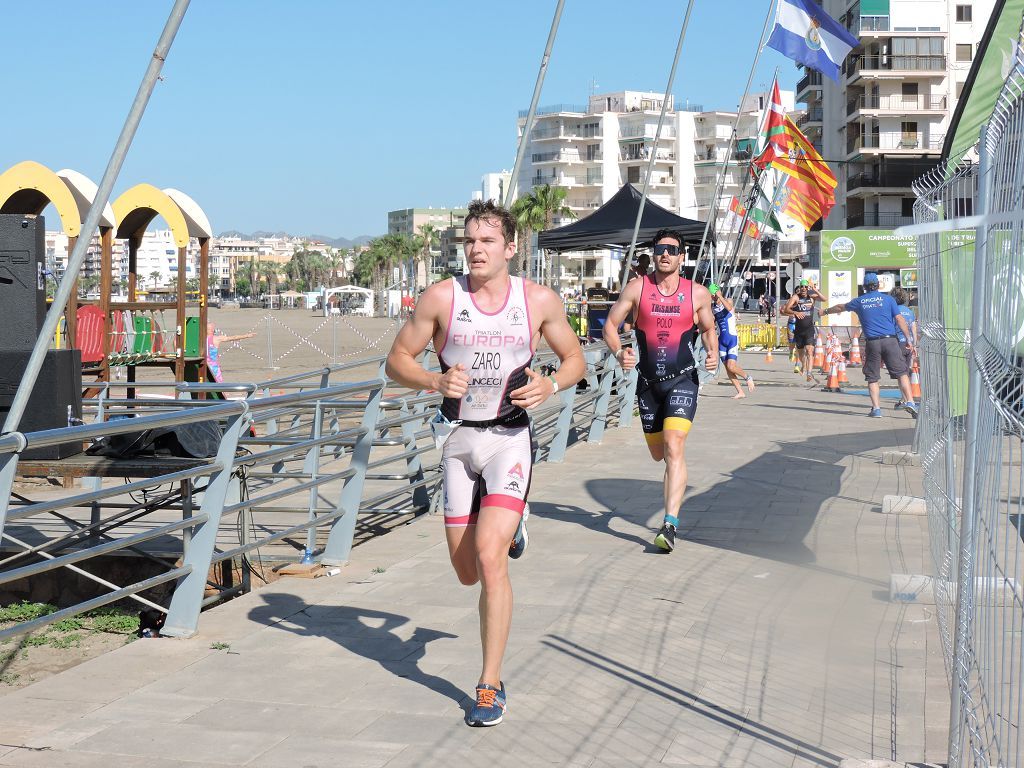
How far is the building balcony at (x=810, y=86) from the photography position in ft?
290

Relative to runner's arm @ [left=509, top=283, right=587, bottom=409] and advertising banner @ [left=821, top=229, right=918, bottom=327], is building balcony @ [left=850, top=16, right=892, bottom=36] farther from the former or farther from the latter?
runner's arm @ [left=509, top=283, right=587, bottom=409]

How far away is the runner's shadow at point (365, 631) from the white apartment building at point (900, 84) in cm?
7288

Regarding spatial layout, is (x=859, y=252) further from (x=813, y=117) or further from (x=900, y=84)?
(x=813, y=117)

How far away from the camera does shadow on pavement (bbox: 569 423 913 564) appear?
8247 millimetres

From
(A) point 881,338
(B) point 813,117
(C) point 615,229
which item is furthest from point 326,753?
(B) point 813,117

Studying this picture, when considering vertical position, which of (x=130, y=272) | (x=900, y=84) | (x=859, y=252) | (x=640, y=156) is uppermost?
(x=640, y=156)

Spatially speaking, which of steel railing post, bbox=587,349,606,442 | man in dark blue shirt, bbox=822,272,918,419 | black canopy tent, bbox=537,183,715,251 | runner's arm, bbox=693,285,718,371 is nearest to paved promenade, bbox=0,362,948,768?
runner's arm, bbox=693,285,718,371

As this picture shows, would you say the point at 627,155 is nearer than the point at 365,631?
No

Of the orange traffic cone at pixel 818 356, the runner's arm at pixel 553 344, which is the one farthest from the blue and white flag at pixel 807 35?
the runner's arm at pixel 553 344

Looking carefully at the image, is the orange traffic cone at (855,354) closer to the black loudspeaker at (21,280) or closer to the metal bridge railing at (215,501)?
the metal bridge railing at (215,501)

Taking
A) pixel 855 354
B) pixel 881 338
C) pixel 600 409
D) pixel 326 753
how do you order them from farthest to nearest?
pixel 855 354
pixel 881 338
pixel 600 409
pixel 326 753

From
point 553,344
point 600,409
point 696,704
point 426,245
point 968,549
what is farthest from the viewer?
point 426,245

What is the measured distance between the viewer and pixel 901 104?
253 feet

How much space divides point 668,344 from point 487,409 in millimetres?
3648
